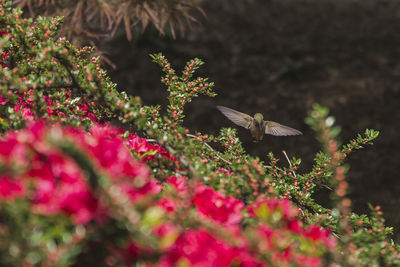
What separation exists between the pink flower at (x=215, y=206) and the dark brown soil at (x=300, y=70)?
2681 mm

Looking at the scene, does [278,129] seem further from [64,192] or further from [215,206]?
[64,192]

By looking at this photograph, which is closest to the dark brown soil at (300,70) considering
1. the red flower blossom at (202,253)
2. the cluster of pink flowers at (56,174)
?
the red flower blossom at (202,253)

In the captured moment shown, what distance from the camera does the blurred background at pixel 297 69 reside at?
13.6ft

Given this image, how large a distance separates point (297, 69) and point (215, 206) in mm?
5110

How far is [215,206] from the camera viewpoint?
2.94 ft

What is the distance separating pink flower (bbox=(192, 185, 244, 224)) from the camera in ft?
2.92

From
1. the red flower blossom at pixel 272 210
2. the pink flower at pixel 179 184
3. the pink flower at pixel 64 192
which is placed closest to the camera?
the pink flower at pixel 64 192

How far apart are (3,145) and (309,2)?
795 cm

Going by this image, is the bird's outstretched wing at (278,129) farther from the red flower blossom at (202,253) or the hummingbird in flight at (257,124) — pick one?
the red flower blossom at (202,253)

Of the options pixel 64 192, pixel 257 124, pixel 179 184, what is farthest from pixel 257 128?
pixel 64 192

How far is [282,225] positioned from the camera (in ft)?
2.89

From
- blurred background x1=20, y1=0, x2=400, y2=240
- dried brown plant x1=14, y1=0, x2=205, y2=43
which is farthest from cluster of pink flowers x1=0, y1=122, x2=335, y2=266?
blurred background x1=20, y1=0, x2=400, y2=240

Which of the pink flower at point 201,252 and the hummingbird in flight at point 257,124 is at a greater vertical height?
the pink flower at point 201,252

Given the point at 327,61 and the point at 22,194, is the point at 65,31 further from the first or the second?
the point at 327,61
